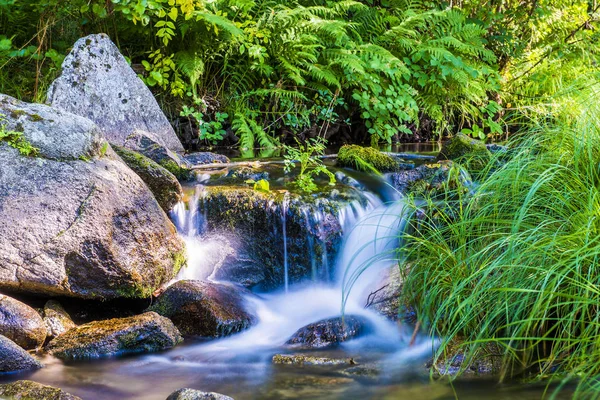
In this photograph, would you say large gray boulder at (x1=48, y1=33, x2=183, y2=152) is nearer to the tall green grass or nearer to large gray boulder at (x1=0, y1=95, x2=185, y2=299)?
large gray boulder at (x1=0, y1=95, x2=185, y2=299)

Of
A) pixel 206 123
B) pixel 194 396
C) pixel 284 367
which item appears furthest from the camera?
pixel 206 123

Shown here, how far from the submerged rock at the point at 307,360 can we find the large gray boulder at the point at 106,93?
3.81 m

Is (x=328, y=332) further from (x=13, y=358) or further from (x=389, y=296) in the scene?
(x=13, y=358)

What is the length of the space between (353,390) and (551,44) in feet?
29.9

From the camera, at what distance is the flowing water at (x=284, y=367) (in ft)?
9.70

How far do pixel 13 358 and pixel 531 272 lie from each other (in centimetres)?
260

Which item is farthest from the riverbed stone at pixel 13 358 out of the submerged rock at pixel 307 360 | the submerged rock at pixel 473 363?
the submerged rock at pixel 473 363

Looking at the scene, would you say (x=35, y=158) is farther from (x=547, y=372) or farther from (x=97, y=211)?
(x=547, y=372)

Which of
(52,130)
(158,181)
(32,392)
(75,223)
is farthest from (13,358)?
(158,181)

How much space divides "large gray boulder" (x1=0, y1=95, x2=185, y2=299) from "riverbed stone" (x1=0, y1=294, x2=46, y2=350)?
0.79 feet

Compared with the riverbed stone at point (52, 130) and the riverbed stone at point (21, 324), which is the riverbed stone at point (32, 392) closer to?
the riverbed stone at point (21, 324)

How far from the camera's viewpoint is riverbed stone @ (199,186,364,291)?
4.67 m

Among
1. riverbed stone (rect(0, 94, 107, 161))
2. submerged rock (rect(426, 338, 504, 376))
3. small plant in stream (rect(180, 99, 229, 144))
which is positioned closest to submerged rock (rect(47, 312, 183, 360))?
riverbed stone (rect(0, 94, 107, 161))

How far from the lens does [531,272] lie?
2.97m
